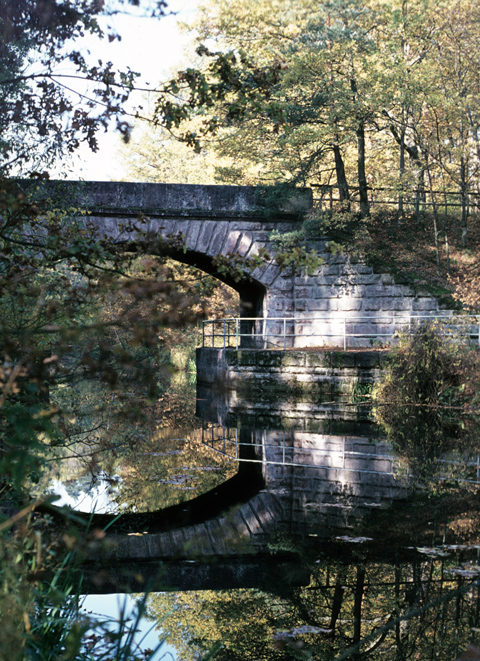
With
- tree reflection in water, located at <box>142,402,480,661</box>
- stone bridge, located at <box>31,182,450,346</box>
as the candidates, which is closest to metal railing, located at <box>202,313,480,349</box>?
stone bridge, located at <box>31,182,450,346</box>

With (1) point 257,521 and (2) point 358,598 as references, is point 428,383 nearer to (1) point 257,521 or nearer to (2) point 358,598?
(1) point 257,521

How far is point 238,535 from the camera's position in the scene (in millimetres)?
5113

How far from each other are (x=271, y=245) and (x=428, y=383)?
6.41 m

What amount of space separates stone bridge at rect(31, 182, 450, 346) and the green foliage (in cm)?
401

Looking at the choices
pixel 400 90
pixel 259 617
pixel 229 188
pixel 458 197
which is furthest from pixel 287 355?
pixel 259 617

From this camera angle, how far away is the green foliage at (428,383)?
37.7ft

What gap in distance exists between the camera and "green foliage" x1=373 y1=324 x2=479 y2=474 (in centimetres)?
1150

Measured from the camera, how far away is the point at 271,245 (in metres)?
17.7

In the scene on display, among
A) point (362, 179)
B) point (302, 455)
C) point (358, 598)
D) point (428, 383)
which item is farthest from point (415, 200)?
point (358, 598)

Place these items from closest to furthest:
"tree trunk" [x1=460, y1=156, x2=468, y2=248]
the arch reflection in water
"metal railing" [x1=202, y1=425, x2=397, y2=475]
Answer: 1. the arch reflection in water
2. "metal railing" [x1=202, y1=425, x2=397, y2=475]
3. "tree trunk" [x1=460, y1=156, x2=468, y2=248]

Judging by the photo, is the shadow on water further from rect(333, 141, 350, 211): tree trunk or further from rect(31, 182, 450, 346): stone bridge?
rect(333, 141, 350, 211): tree trunk

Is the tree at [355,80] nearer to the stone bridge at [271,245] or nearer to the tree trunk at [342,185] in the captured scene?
the tree trunk at [342,185]

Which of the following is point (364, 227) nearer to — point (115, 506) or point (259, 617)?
point (115, 506)

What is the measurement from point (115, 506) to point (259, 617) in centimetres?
270
